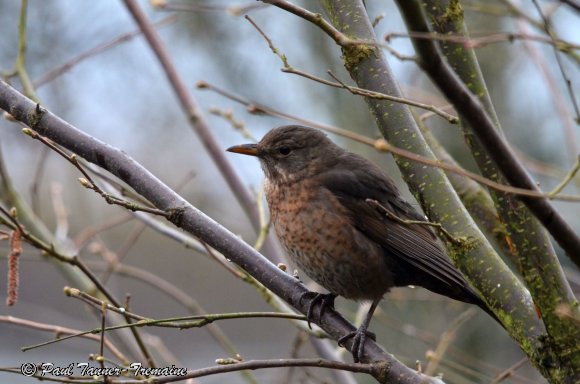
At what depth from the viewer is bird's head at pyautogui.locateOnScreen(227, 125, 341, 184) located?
3910mm

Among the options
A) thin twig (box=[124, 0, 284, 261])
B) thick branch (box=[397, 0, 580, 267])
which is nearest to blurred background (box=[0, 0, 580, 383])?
thin twig (box=[124, 0, 284, 261])

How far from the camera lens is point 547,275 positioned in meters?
2.18

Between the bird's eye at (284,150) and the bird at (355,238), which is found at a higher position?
the bird's eye at (284,150)

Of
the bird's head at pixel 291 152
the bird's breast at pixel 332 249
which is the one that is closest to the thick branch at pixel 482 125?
the bird's breast at pixel 332 249

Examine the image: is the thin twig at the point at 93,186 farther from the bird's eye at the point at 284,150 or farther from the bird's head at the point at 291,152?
the bird's eye at the point at 284,150

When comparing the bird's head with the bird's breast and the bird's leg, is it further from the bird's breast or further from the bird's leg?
the bird's leg

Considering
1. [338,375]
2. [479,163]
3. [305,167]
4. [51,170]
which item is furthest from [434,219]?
[51,170]

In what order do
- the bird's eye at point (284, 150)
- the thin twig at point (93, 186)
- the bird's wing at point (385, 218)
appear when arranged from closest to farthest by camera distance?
the thin twig at point (93, 186), the bird's wing at point (385, 218), the bird's eye at point (284, 150)

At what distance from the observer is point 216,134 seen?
17.3 feet

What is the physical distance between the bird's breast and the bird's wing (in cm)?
6

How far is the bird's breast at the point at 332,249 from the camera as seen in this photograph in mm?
3453

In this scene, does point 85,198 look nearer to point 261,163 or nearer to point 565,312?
point 261,163

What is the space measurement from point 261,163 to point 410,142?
1535 mm

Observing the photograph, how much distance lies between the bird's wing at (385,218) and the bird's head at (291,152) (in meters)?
0.13
